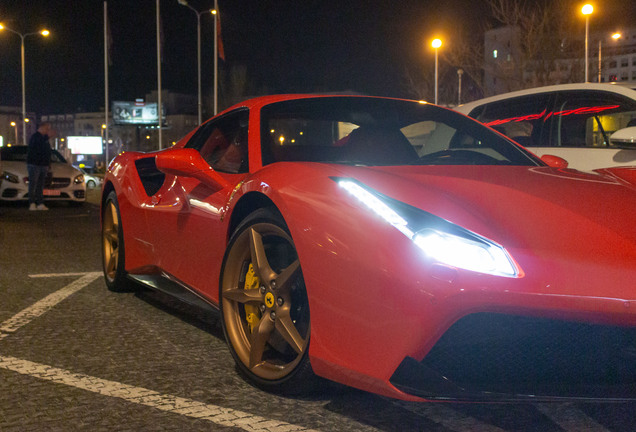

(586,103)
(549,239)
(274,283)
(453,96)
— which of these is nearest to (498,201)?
(549,239)

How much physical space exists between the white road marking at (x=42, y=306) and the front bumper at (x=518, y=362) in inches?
101

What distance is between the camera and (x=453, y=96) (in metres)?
58.0

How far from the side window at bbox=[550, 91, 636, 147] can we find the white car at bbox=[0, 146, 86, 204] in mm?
11283

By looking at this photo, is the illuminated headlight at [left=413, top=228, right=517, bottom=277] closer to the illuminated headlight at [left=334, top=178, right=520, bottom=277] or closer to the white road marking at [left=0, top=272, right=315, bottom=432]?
the illuminated headlight at [left=334, top=178, right=520, bottom=277]

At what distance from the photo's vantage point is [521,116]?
6.97 meters

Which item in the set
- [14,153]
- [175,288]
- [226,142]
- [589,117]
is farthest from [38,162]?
[175,288]

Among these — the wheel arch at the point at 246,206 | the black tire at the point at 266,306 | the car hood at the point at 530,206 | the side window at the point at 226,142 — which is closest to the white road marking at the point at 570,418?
the car hood at the point at 530,206

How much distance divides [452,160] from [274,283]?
118cm

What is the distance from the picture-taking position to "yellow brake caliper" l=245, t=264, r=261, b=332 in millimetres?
3045

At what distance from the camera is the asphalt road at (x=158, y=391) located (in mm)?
2568

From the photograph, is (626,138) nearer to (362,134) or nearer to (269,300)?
(362,134)

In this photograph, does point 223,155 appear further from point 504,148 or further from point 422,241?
point 422,241

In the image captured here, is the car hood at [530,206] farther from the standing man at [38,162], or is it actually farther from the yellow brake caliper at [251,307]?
the standing man at [38,162]

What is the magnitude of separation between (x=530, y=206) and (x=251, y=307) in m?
1.20
